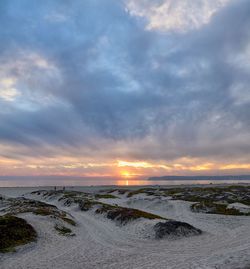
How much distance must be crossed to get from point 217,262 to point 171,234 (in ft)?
48.4

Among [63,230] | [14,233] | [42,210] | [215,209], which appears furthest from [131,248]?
[215,209]

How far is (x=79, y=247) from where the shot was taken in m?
30.2

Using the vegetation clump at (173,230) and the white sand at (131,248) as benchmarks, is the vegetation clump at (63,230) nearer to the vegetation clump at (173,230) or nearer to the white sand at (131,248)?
the white sand at (131,248)

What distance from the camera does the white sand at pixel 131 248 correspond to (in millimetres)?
22828

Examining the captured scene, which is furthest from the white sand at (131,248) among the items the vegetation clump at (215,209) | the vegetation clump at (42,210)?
the vegetation clump at (215,209)

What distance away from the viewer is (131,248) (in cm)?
2986

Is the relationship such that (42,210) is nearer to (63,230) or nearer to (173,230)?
(63,230)

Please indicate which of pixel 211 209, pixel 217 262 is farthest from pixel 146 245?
pixel 211 209

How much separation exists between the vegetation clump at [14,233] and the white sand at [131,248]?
97 centimetres

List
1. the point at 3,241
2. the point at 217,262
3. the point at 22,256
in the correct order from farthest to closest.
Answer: the point at 3,241 → the point at 22,256 → the point at 217,262

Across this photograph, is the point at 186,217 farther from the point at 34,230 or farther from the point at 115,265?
the point at 115,265

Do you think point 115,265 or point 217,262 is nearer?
point 217,262

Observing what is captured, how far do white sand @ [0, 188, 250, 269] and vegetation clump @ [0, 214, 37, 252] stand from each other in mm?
970

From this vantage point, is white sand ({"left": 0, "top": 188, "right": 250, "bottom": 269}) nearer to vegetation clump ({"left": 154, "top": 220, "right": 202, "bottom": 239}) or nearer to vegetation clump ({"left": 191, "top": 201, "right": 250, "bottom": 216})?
vegetation clump ({"left": 154, "top": 220, "right": 202, "bottom": 239})
